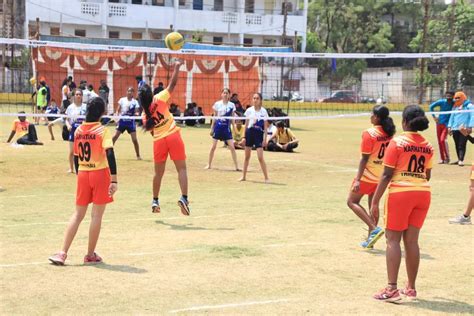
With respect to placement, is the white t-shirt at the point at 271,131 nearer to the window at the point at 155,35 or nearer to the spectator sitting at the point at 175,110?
the spectator sitting at the point at 175,110

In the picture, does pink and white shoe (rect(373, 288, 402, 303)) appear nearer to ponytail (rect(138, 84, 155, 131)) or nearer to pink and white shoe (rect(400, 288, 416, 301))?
pink and white shoe (rect(400, 288, 416, 301))

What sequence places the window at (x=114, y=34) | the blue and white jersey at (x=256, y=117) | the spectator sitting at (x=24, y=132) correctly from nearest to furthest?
1. the blue and white jersey at (x=256, y=117)
2. the spectator sitting at (x=24, y=132)
3. the window at (x=114, y=34)

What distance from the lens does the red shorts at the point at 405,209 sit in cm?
662

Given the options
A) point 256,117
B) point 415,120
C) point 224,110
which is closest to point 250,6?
point 224,110

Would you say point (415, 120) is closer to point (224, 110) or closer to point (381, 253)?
point (381, 253)

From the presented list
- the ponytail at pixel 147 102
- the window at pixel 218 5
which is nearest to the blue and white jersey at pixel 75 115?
the ponytail at pixel 147 102

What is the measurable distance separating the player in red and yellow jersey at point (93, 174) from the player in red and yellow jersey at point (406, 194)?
277 centimetres

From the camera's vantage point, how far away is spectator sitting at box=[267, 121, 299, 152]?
70.9 ft

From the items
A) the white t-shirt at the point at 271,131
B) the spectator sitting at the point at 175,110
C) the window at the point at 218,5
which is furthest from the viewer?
the window at the point at 218,5

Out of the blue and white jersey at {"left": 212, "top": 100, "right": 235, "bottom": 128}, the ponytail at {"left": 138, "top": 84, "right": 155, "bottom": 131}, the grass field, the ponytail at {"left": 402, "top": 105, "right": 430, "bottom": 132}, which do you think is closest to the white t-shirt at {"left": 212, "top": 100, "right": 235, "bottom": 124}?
the blue and white jersey at {"left": 212, "top": 100, "right": 235, "bottom": 128}

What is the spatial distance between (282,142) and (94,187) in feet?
47.4

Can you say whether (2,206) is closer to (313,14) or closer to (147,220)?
(147,220)

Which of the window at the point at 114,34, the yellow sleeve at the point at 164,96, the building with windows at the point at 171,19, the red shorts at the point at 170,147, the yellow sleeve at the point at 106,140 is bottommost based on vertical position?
the red shorts at the point at 170,147

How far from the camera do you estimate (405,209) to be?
662cm
